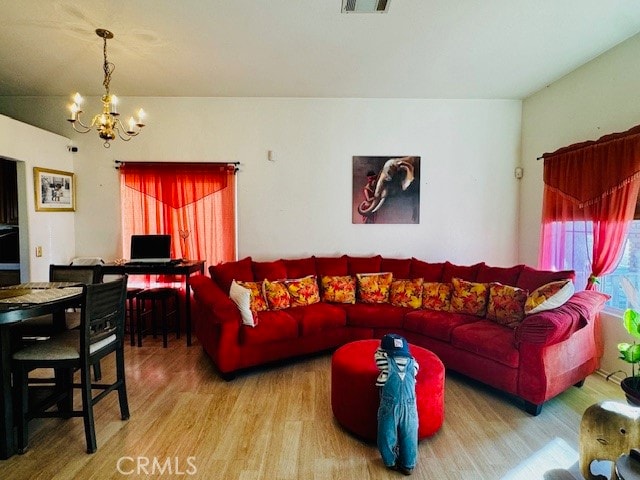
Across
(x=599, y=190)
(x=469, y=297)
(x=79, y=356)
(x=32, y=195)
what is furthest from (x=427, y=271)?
(x=32, y=195)

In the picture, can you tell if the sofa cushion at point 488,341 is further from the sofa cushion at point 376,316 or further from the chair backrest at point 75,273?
the chair backrest at point 75,273

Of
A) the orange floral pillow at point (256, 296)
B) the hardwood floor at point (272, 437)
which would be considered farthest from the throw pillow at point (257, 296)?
the hardwood floor at point (272, 437)

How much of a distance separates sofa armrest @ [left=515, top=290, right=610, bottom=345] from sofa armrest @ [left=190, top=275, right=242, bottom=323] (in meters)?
2.27

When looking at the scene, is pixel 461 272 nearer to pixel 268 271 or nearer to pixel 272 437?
pixel 268 271

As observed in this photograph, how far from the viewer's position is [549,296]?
254 centimetres

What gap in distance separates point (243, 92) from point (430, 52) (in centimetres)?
212

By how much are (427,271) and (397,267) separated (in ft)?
1.12

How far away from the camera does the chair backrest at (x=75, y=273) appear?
2773mm

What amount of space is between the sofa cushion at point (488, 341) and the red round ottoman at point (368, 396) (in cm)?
65

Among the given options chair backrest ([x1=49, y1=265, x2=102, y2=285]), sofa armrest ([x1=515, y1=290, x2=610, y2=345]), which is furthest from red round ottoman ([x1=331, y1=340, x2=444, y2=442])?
chair backrest ([x1=49, y1=265, x2=102, y2=285])

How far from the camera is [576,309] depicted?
238 centimetres

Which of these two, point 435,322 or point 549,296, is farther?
point 435,322

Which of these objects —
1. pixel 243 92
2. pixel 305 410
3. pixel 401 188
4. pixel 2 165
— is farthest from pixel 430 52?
pixel 2 165

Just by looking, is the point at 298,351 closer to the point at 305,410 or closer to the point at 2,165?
the point at 305,410
